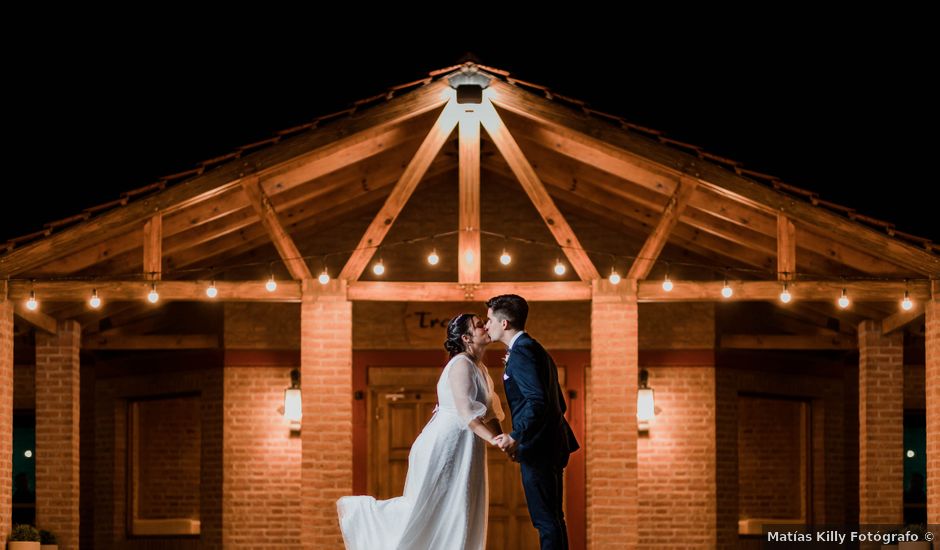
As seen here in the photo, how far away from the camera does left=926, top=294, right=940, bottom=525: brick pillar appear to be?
14.4m

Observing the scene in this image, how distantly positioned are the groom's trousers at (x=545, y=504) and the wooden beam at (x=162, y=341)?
9916 mm

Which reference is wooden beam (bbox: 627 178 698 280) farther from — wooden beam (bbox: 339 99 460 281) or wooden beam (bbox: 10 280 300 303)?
wooden beam (bbox: 10 280 300 303)

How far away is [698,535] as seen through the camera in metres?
17.7

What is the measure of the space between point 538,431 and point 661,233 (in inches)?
268

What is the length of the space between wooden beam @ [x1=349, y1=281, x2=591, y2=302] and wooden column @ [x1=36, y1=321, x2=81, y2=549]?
3.40 metres

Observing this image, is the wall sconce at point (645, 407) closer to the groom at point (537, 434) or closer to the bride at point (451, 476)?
the bride at point (451, 476)

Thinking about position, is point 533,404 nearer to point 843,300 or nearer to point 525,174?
point 525,174

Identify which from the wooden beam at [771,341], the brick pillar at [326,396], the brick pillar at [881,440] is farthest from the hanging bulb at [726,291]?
the brick pillar at [326,396]

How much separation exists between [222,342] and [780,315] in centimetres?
652

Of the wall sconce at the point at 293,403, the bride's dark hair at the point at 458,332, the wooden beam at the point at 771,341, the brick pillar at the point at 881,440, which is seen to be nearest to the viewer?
the bride's dark hair at the point at 458,332

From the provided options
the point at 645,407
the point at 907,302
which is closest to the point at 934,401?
the point at 907,302

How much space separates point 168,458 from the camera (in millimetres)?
20547

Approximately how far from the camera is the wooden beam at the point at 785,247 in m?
14.6

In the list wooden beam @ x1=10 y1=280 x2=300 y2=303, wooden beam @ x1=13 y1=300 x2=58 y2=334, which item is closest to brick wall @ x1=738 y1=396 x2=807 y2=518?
Result: wooden beam @ x1=10 y1=280 x2=300 y2=303
